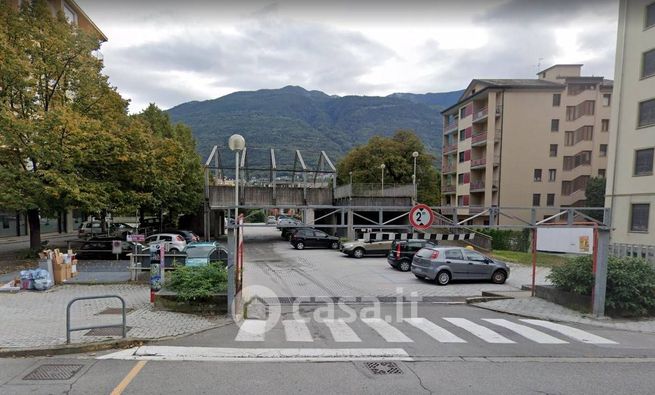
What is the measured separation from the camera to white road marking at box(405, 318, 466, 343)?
7633mm

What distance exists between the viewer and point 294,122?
12912 centimetres

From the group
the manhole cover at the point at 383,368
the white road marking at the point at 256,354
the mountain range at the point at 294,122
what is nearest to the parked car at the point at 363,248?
the white road marking at the point at 256,354

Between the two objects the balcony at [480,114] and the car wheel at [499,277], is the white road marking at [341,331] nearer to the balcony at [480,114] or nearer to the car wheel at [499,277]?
the car wheel at [499,277]

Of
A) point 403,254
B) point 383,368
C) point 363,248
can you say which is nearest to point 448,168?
point 363,248

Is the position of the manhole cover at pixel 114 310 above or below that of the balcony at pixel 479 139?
below

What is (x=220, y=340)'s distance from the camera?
7371 mm

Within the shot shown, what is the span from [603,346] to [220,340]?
767 centimetres

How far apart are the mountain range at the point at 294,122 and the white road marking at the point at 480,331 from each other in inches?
2704

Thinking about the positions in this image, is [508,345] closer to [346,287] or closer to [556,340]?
[556,340]

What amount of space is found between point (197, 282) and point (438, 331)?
6051 mm

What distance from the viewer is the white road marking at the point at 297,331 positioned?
7.53 m

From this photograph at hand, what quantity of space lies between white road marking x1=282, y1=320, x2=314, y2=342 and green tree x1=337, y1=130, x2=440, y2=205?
40304mm

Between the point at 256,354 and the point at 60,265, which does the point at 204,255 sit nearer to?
the point at 60,265

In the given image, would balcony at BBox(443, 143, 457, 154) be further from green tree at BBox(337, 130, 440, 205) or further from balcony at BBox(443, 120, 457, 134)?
green tree at BBox(337, 130, 440, 205)
